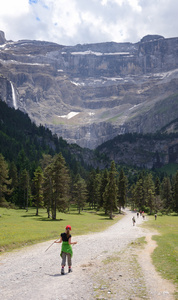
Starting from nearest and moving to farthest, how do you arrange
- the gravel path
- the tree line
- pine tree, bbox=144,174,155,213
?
the gravel path → the tree line → pine tree, bbox=144,174,155,213

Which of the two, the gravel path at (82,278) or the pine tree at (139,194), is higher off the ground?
the pine tree at (139,194)

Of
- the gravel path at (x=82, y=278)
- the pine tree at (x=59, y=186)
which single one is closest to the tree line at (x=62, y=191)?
the pine tree at (x=59, y=186)

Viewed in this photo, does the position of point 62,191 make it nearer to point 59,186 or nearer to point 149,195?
point 59,186

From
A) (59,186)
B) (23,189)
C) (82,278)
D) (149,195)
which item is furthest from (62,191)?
(149,195)

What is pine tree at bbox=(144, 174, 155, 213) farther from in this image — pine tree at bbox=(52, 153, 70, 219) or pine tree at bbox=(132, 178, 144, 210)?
pine tree at bbox=(52, 153, 70, 219)

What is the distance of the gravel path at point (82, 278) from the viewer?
1016cm

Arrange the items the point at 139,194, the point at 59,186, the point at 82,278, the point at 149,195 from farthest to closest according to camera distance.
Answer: the point at 139,194
the point at 149,195
the point at 59,186
the point at 82,278

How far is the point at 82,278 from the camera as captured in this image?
1242cm

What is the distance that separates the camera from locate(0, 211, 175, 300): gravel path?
1016 cm

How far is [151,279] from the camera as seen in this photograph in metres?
12.4

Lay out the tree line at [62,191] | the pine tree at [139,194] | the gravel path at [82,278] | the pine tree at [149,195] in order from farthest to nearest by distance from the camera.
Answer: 1. the pine tree at [139,194]
2. the pine tree at [149,195]
3. the tree line at [62,191]
4. the gravel path at [82,278]

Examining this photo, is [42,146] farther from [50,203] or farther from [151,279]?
[151,279]

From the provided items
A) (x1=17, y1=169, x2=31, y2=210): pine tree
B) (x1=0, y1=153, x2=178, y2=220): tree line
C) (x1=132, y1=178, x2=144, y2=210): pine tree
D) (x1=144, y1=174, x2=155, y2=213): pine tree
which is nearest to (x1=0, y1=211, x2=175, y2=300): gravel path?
(x1=0, y1=153, x2=178, y2=220): tree line

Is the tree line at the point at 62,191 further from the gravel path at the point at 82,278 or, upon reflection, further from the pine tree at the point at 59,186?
the gravel path at the point at 82,278
